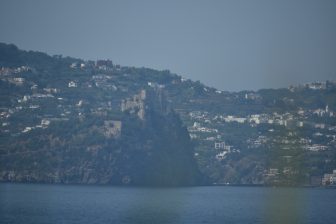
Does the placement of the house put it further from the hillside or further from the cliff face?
the cliff face

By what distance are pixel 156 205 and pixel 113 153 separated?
1272 inches

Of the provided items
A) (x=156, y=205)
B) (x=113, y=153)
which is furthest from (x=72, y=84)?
(x=156, y=205)

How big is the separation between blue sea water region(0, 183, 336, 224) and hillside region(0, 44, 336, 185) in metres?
4.30

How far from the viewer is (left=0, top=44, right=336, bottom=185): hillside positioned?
11131 centimetres

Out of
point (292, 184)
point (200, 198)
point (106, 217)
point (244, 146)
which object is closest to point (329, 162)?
point (244, 146)

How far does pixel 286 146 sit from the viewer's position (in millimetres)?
44094

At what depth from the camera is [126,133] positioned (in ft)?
384

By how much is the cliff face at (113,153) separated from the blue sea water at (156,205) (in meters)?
3.80

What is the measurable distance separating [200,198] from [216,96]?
273ft

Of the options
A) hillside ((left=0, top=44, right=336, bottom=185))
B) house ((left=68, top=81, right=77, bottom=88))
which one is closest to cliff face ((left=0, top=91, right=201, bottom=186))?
hillside ((left=0, top=44, right=336, bottom=185))

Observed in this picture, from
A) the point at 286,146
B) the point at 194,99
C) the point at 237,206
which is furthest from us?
the point at 194,99

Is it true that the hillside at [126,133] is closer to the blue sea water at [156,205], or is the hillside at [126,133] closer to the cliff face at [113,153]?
the cliff face at [113,153]

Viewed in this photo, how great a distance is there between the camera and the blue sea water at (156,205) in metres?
64.5

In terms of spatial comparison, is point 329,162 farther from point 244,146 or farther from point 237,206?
point 237,206
